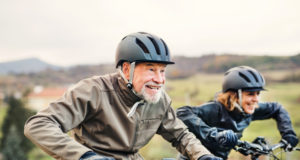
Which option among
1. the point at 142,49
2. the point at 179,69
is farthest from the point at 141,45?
the point at 179,69

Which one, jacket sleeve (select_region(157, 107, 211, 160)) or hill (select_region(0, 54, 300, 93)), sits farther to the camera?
hill (select_region(0, 54, 300, 93))

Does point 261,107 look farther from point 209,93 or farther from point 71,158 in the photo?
point 209,93

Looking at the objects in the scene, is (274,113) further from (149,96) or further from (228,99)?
(149,96)

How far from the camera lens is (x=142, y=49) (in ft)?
12.4

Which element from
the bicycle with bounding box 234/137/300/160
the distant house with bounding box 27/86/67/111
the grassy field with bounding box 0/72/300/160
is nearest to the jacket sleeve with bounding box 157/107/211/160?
the bicycle with bounding box 234/137/300/160

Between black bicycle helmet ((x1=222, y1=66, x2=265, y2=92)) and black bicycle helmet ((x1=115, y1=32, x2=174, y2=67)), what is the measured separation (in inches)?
72.7

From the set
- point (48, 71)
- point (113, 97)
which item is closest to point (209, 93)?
point (113, 97)

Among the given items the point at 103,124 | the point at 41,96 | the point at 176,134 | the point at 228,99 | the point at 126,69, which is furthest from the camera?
the point at 41,96

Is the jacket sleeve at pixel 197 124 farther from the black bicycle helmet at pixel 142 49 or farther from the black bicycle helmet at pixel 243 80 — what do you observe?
the black bicycle helmet at pixel 142 49

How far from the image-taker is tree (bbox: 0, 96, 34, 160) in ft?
174

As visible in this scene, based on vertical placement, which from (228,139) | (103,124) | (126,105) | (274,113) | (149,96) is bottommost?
(274,113)

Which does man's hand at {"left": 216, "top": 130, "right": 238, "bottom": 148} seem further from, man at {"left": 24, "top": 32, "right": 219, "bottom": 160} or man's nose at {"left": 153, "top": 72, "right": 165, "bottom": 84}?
man's nose at {"left": 153, "top": 72, "right": 165, "bottom": 84}

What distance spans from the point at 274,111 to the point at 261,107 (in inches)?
9.9

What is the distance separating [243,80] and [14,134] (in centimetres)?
5295
